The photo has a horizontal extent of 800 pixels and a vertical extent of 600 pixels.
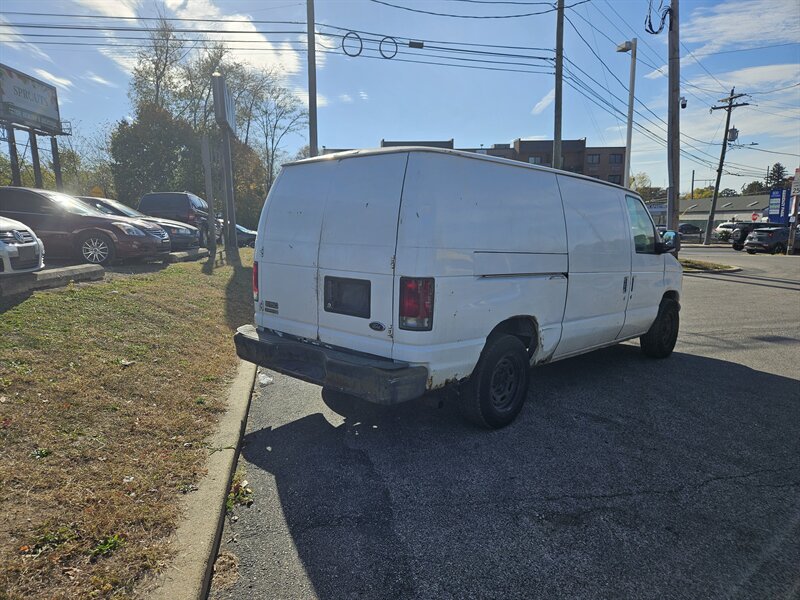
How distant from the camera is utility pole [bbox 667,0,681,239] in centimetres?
1459

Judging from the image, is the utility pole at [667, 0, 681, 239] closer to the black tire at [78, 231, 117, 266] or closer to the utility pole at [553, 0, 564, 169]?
the utility pole at [553, 0, 564, 169]

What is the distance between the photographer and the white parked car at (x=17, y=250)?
5820 millimetres

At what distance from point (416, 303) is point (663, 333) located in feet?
14.8

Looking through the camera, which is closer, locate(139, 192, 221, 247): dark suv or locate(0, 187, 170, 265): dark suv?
locate(0, 187, 170, 265): dark suv

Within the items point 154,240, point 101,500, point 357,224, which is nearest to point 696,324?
point 357,224

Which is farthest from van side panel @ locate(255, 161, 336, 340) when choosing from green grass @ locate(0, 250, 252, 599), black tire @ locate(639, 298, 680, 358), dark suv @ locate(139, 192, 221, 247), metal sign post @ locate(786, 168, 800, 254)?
metal sign post @ locate(786, 168, 800, 254)

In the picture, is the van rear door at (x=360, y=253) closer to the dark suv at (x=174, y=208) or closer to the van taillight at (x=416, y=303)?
the van taillight at (x=416, y=303)

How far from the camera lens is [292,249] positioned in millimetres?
4129

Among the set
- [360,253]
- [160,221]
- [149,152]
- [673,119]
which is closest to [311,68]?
[160,221]

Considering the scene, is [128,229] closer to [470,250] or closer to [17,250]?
[17,250]

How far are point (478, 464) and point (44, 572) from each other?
102 inches

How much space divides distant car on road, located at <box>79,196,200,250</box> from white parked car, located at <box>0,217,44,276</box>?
16.0ft

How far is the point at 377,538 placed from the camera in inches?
108

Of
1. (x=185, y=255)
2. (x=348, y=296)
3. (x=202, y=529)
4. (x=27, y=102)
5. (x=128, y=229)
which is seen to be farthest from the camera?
(x=27, y=102)
